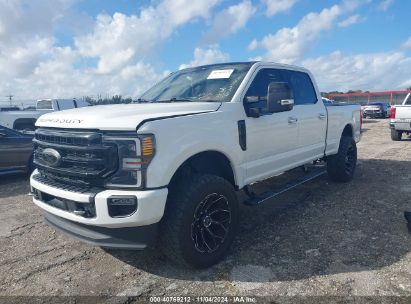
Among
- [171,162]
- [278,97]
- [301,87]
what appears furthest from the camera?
[301,87]

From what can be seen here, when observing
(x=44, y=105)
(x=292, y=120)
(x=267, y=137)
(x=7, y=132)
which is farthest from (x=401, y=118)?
(x=44, y=105)

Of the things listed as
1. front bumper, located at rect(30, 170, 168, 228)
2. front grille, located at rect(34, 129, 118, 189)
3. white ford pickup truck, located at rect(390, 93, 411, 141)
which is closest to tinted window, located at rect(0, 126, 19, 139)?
front grille, located at rect(34, 129, 118, 189)

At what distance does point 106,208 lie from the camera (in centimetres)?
285

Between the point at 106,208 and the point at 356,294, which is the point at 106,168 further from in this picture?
the point at 356,294

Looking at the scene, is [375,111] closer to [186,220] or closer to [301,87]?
[301,87]

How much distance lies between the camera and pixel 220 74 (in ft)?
14.1

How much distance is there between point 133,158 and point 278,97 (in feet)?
6.19

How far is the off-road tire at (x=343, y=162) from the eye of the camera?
6.25 meters

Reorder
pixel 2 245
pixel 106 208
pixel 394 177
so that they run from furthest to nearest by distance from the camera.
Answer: pixel 394 177, pixel 2 245, pixel 106 208

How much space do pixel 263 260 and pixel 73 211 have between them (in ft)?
6.25

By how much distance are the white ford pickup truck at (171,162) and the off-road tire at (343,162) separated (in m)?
2.11

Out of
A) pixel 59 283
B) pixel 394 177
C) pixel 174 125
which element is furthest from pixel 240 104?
pixel 394 177

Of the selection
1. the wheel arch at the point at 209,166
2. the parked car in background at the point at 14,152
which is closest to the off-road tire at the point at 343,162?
the wheel arch at the point at 209,166

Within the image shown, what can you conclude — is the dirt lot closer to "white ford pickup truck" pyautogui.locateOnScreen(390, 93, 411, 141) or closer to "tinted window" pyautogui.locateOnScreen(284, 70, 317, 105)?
"tinted window" pyautogui.locateOnScreen(284, 70, 317, 105)
